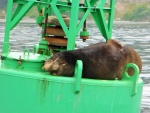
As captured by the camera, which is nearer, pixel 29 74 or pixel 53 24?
pixel 29 74

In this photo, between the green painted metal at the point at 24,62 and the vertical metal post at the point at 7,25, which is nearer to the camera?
the green painted metal at the point at 24,62

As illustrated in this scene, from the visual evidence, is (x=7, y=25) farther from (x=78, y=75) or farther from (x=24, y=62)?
(x=78, y=75)

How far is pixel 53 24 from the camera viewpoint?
30.1ft

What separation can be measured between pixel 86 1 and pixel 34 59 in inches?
46.8

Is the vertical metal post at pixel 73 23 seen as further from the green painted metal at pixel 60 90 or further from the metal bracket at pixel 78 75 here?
the metal bracket at pixel 78 75

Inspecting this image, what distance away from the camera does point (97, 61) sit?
26.1 feet

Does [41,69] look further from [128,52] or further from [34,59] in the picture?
[128,52]

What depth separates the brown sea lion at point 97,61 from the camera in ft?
25.4

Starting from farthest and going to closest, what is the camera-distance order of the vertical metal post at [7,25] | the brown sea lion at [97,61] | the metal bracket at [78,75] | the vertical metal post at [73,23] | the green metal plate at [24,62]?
the vertical metal post at [7,25] → the vertical metal post at [73,23] → the green metal plate at [24,62] → the brown sea lion at [97,61] → the metal bracket at [78,75]

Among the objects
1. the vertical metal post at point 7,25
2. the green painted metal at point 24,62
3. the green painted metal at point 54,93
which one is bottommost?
the green painted metal at point 54,93

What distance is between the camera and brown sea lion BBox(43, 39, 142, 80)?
7.75 m

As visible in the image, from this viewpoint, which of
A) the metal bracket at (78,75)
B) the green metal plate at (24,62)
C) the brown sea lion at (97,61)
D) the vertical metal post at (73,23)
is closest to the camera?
the metal bracket at (78,75)

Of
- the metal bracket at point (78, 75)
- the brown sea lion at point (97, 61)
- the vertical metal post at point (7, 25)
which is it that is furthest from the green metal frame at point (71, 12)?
the metal bracket at point (78, 75)

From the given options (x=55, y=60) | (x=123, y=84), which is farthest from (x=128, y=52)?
(x=55, y=60)
